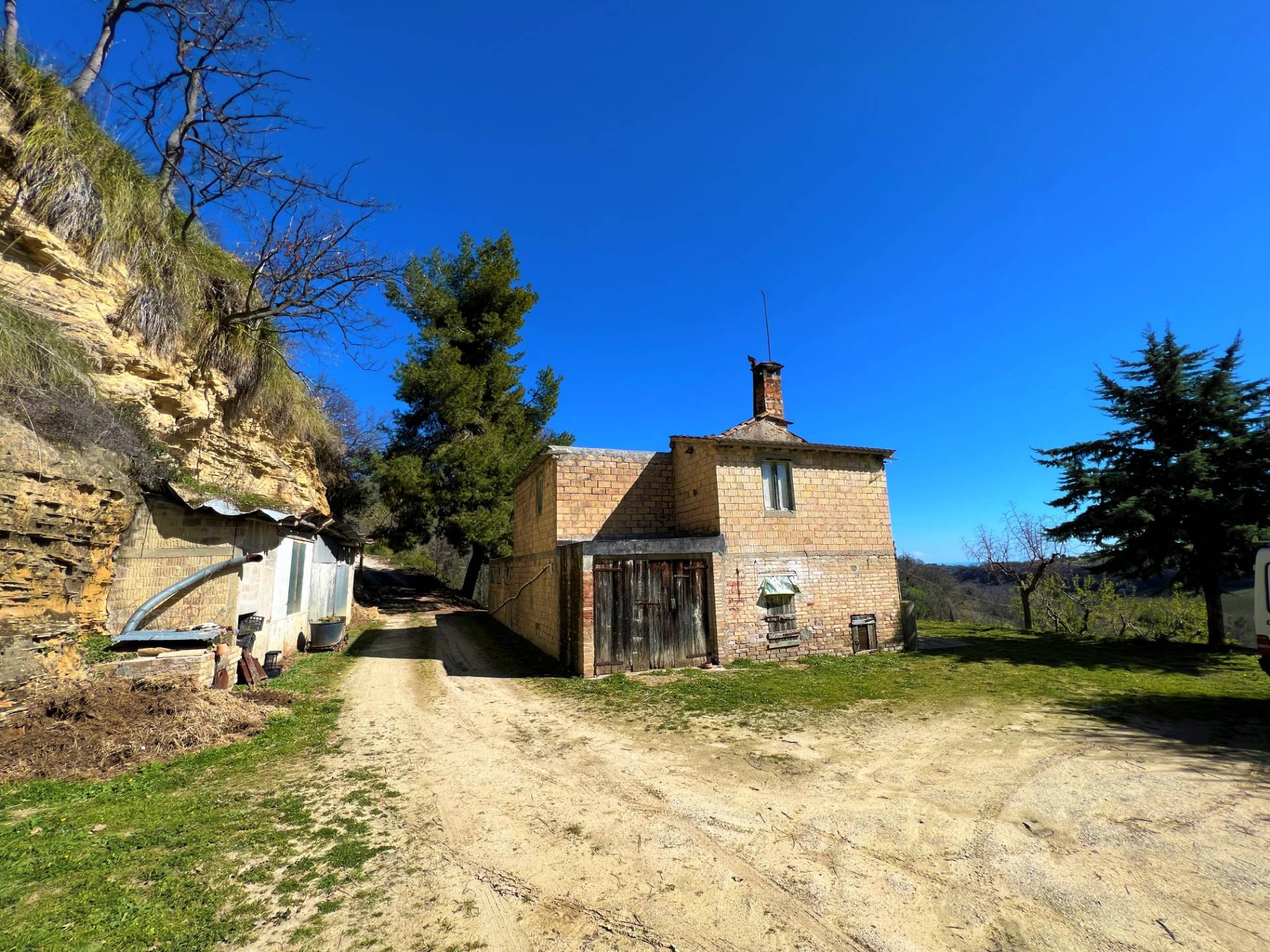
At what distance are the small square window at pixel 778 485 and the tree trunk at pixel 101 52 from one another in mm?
15097

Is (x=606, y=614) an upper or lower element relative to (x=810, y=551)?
lower

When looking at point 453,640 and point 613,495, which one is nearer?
point 613,495

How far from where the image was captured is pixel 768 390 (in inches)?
614

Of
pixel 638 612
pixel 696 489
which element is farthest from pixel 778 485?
pixel 638 612

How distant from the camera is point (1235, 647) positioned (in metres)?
13.9

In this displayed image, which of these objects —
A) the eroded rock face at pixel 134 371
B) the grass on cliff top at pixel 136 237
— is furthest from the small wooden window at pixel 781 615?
the grass on cliff top at pixel 136 237

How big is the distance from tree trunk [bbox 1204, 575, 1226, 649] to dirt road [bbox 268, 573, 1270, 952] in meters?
11.1

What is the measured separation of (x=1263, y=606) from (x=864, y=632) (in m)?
6.73

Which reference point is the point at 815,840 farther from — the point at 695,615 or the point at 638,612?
the point at 695,615

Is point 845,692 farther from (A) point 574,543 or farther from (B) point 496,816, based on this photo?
(B) point 496,816

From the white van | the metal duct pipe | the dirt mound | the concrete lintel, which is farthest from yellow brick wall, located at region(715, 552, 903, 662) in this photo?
the metal duct pipe

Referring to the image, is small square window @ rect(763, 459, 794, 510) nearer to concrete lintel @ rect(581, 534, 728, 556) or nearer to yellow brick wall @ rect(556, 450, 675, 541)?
concrete lintel @ rect(581, 534, 728, 556)

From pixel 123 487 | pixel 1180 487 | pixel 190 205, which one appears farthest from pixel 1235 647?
pixel 190 205

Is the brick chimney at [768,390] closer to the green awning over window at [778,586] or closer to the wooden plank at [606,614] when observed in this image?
the green awning over window at [778,586]
